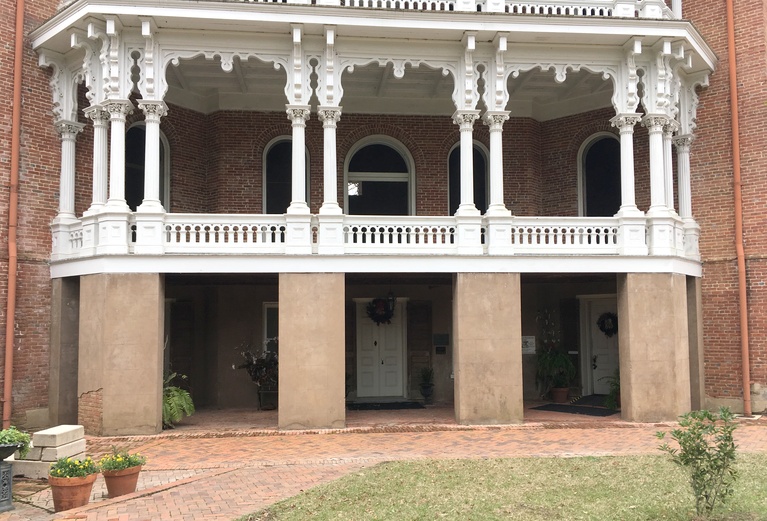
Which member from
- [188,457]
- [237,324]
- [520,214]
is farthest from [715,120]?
[188,457]

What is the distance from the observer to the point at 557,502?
25.7 feet

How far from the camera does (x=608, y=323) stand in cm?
1680

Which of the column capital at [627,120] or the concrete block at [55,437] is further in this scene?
the column capital at [627,120]

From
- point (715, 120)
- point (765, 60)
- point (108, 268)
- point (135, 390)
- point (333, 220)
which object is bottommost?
point (135, 390)

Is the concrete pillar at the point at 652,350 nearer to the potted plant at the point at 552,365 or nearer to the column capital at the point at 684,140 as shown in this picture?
the potted plant at the point at 552,365

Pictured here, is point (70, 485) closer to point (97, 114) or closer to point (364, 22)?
point (97, 114)

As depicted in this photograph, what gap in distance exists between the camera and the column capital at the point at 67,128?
13.8 m

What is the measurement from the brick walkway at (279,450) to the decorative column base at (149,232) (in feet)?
11.0

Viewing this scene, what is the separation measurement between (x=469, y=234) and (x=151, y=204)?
236 inches

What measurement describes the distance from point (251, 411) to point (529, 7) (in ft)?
34.3

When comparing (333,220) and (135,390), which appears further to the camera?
(333,220)

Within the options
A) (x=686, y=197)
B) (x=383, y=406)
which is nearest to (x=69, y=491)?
(x=383, y=406)

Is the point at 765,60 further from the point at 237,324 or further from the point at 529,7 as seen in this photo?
the point at 237,324

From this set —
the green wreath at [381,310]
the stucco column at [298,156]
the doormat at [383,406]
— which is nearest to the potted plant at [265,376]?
→ the doormat at [383,406]
